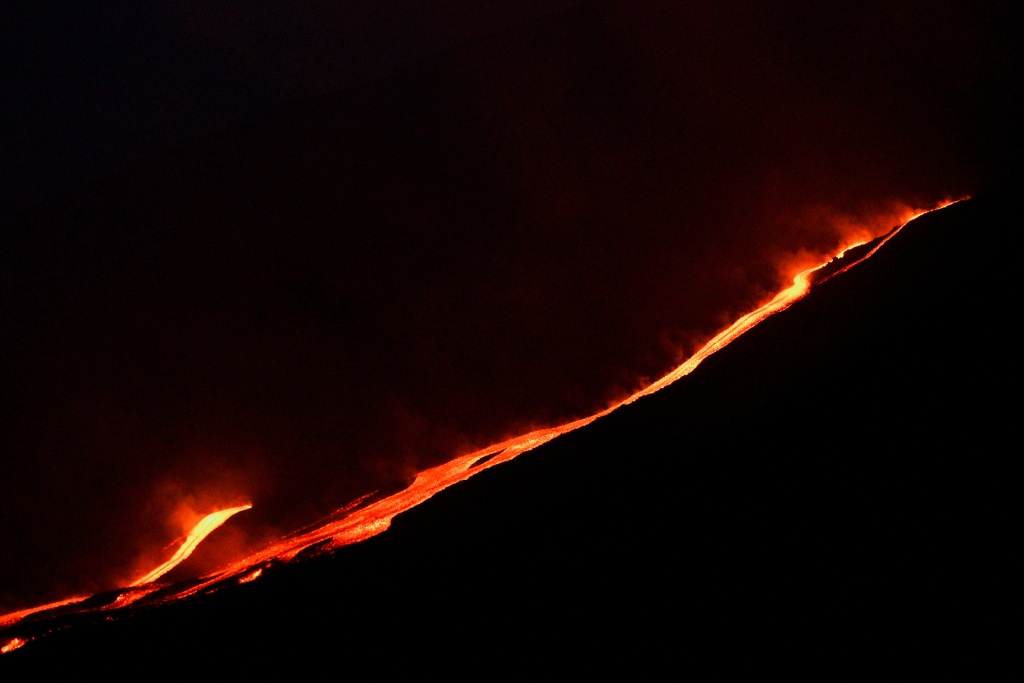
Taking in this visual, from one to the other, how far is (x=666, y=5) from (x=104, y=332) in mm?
3587

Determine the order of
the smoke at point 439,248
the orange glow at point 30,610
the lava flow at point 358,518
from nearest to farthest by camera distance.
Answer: the lava flow at point 358,518
the orange glow at point 30,610
the smoke at point 439,248

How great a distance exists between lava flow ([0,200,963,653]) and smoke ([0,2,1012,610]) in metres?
0.11

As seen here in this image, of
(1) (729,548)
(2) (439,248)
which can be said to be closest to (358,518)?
(1) (729,548)

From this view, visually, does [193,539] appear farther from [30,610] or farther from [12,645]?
[12,645]

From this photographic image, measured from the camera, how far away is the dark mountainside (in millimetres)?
1155

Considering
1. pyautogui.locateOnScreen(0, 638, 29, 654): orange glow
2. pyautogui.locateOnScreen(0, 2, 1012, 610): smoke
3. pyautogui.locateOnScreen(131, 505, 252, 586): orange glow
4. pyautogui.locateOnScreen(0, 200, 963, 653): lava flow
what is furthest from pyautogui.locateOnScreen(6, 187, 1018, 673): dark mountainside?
pyautogui.locateOnScreen(0, 2, 1012, 610): smoke

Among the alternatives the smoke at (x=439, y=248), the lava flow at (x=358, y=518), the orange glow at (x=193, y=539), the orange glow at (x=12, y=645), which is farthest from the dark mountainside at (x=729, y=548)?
the smoke at (x=439, y=248)

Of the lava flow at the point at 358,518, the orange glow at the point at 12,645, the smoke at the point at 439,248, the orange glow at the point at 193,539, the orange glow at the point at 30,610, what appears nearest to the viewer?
the orange glow at the point at 12,645

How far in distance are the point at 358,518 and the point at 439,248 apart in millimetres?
1533

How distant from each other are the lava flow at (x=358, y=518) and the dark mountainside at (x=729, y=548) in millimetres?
186

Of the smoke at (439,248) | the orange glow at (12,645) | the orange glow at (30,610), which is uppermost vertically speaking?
the smoke at (439,248)

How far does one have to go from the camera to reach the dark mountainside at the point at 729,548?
1155 mm

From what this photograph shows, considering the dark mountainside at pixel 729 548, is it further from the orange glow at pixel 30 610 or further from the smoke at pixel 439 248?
the smoke at pixel 439 248

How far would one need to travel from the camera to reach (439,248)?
334 centimetres
